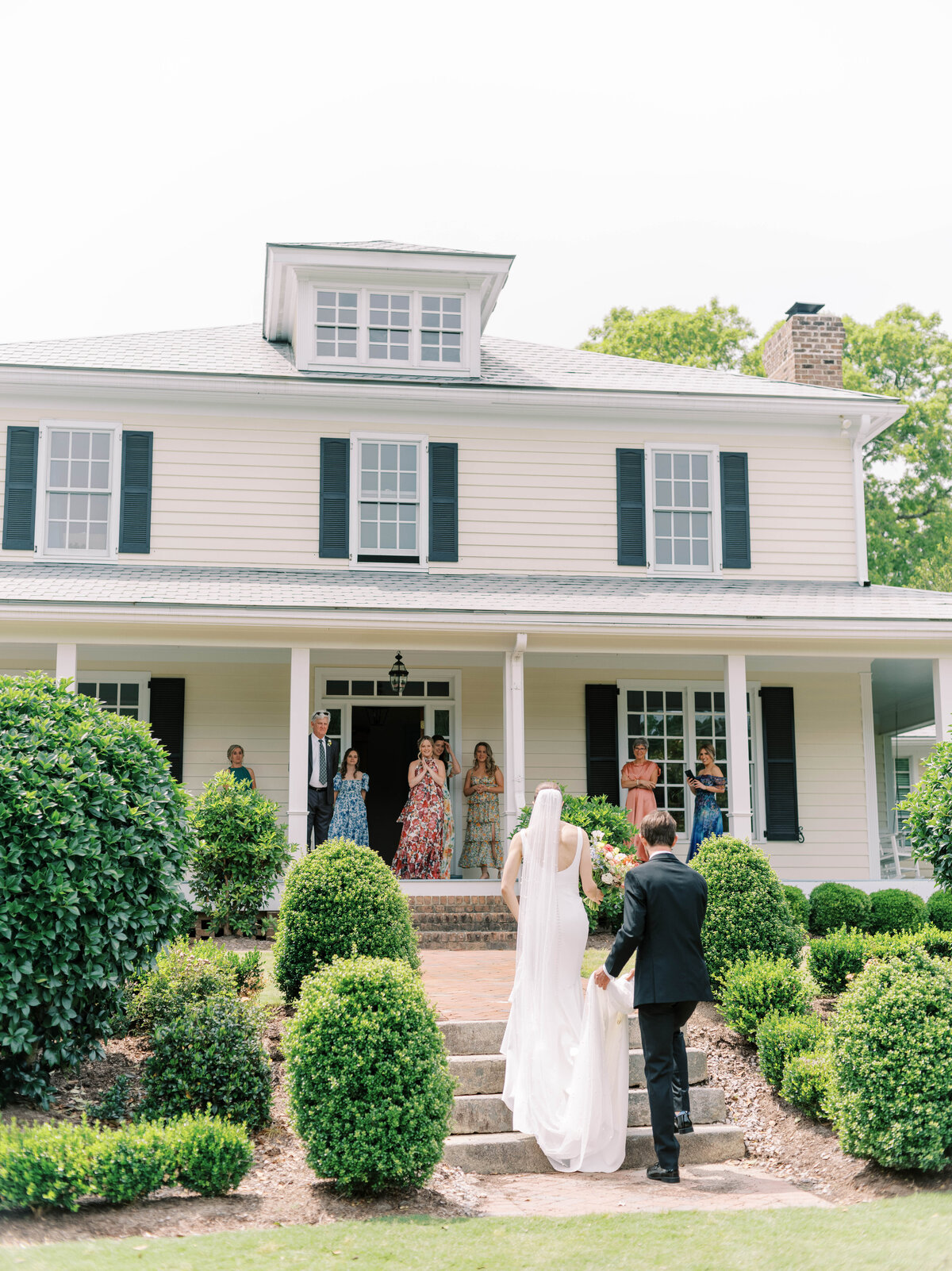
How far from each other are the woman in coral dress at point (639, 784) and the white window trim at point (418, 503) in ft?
11.1

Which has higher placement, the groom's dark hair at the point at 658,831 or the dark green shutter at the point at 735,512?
the dark green shutter at the point at 735,512

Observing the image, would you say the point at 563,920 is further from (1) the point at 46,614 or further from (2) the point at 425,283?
(2) the point at 425,283

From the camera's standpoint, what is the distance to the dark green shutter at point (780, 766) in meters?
15.2

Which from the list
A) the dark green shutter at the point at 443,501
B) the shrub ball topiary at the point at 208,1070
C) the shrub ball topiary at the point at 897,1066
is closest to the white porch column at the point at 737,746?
the dark green shutter at the point at 443,501

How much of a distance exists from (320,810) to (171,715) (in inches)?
96.7

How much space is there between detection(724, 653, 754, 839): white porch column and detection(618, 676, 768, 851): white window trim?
5.69 ft

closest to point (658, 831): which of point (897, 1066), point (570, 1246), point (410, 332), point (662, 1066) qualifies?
point (662, 1066)

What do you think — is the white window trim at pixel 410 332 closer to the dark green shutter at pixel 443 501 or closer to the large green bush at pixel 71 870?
the dark green shutter at pixel 443 501

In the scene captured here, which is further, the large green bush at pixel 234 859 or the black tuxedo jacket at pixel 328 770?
the black tuxedo jacket at pixel 328 770

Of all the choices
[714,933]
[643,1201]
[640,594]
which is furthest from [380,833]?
[643,1201]

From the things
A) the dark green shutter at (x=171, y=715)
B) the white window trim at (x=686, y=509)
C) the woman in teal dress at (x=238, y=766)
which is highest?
the white window trim at (x=686, y=509)

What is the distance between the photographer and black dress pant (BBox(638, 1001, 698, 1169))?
21.0ft

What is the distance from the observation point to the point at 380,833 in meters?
15.5

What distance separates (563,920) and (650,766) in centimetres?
748
